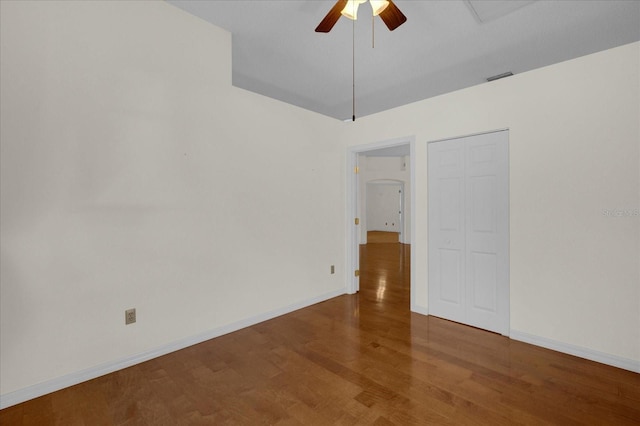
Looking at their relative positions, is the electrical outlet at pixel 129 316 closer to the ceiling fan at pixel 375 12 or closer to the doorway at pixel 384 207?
the ceiling fan at pixel 375 12

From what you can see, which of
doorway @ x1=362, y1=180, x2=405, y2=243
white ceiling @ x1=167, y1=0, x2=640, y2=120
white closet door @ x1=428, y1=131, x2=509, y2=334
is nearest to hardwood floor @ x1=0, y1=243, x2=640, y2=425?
white closet door @ x1=428, y1=131, x2=509, y2=334

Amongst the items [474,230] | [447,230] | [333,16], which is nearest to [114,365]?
[333,16]

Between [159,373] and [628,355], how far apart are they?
381cm

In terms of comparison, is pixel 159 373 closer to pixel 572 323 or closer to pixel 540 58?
pixel 572 323

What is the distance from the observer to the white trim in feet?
7.80

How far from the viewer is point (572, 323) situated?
2633 mm

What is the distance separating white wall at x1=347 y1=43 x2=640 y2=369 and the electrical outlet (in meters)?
3.58

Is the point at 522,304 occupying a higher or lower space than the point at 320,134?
lower

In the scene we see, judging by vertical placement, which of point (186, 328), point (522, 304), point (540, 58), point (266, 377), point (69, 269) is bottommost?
point (266, 377)

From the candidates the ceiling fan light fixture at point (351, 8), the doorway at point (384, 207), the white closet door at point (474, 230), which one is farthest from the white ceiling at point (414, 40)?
the doorway at point (384, 207)

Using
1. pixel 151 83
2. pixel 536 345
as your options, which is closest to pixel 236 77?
pixel 151 83

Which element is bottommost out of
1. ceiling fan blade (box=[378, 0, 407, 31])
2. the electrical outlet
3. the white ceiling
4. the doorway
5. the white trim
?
the white trim

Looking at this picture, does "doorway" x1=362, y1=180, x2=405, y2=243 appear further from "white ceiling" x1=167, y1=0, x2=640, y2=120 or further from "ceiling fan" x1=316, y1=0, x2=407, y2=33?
"ceiling fan" x1=316, y1=0, x2=407, y2=33

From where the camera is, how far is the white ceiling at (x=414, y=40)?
282 cm
